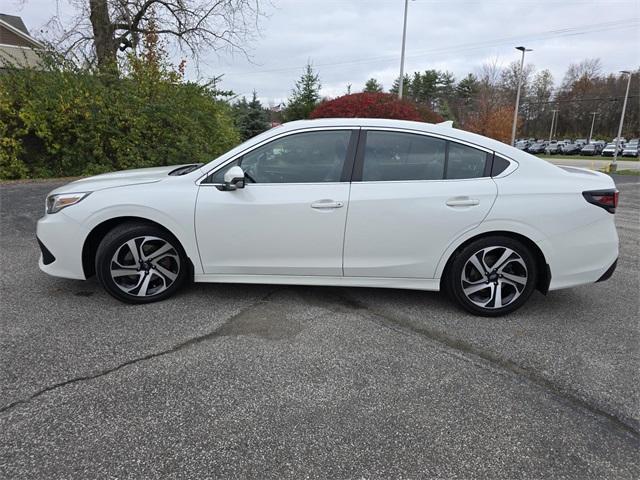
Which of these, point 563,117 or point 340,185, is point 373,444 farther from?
point 563,117

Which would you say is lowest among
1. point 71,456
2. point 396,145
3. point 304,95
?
point 71,456

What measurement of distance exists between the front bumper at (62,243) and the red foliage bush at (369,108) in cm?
873

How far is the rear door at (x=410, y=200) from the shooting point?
11.4 feet

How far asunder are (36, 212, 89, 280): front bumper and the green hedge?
24.3ft

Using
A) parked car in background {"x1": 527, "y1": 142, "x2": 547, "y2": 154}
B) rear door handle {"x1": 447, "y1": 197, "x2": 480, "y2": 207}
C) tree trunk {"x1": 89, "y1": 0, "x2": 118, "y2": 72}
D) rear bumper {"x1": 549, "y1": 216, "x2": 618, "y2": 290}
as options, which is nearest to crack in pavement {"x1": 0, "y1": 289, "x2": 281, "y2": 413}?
rear door handle {"x1": 447, "y1": 197, "x2": 480, "y2": 207}

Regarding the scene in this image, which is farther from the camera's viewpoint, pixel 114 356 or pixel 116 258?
pixel 116 258

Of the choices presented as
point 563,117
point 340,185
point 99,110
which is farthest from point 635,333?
point 563,117

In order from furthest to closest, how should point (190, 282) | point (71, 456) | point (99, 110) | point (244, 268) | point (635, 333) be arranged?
point (99, 110), point (190, 282), point (244, 268), point (635, 333), point (71, 456)

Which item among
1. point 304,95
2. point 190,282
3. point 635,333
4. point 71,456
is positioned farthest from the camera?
point 304,95

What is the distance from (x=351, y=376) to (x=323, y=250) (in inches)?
46.5

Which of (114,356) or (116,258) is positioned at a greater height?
(116,258)

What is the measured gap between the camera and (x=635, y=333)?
11.3ft

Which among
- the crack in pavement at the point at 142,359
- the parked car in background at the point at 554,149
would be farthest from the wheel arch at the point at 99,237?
the parked car in background at the point at 554,149

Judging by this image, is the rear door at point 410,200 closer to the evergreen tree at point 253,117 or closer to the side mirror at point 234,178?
the side mirror at point 234,178
